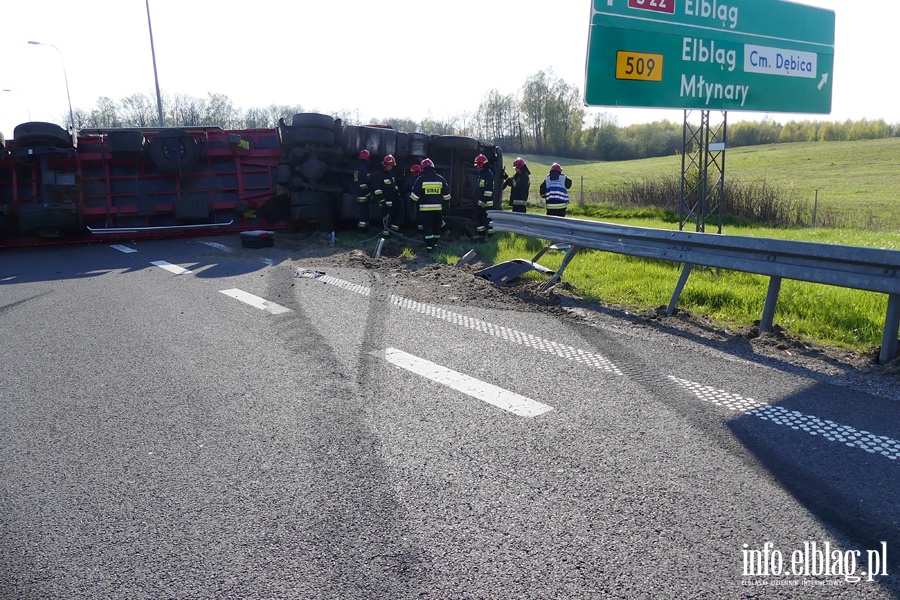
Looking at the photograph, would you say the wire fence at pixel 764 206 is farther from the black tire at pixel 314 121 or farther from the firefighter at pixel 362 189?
the black tire at pixel 314 121

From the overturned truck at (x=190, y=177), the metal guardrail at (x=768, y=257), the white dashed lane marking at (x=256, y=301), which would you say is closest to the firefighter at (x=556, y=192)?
the overturned truck at (x=190, y=177)

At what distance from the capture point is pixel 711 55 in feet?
32.6

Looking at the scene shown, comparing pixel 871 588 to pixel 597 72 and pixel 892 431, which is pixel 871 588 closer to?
pixel 892 431

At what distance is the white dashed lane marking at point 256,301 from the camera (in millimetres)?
7148

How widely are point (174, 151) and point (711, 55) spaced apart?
388 inches

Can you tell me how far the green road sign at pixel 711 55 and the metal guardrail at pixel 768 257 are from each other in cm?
230

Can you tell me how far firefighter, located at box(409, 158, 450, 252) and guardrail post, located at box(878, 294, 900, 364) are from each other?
25.3ft

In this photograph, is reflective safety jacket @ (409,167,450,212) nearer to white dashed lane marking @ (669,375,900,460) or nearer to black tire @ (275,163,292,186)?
black tire @ (275,163,292,186)

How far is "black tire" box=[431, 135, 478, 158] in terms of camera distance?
46.8 feet

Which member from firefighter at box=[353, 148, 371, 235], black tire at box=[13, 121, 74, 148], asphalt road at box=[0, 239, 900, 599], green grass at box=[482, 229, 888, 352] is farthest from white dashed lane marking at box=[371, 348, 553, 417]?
black tire at box=[13, 121, 74, 148]

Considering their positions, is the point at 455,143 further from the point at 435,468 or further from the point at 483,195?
the point at 435,468

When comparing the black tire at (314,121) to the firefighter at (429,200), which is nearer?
the firefighter at (429,200)

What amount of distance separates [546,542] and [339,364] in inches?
110

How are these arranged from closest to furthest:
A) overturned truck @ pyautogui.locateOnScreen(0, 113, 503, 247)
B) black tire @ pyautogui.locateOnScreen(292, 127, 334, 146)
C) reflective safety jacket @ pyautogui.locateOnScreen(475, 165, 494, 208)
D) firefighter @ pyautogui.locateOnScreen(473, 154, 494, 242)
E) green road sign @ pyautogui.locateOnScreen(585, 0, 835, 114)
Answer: green road sign @ pyautogui.locateOnScreen(585, 0, 835, 114) → overturned truck @ pyautogui.locateOnScreen(0, 113, 503, 247) → firefighter @ pyautogui.locateOnScreen(473, 154, 494, 242) → reflective safety jacket @ pyautogui.locateOnScreen(475, 165, 494, 208) → black tire @ pyautogui.locateOnScreen(292, 127, 334, 146)
